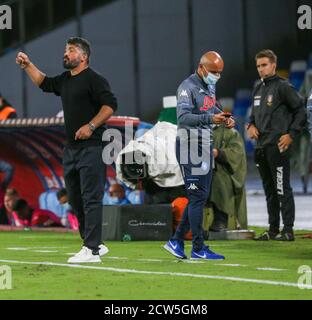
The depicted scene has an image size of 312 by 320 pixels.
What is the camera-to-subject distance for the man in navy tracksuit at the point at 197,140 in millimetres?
11234

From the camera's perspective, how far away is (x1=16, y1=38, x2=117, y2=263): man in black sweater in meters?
11.0

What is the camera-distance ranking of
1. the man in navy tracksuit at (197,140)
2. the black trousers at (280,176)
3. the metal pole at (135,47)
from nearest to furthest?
the man in navy tracksuit at (197,140) < the black trousers at (280,176) < the metal pole at (135,47)

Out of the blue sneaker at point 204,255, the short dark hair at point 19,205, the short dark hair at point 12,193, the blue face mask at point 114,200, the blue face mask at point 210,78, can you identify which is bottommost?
the blue sneaker at point 204,255

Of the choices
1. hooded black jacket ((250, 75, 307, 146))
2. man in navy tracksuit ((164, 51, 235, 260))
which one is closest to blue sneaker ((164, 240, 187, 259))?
man in navy tracksuit ((164, 51, 235, 260))

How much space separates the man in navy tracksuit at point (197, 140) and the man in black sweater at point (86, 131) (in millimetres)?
699

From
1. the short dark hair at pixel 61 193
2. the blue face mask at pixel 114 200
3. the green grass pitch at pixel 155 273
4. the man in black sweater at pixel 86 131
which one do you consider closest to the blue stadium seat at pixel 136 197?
the blue face mask at pixel 114 200

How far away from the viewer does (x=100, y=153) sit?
1105cm

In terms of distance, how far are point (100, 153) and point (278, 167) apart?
3.16 metres

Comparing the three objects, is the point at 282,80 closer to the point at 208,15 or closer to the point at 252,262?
the point at 252,262

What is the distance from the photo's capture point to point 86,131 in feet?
35.8

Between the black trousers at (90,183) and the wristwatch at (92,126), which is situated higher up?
the wristwatch at (92,126)

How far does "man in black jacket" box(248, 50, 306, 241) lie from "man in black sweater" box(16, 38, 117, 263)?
3032 mm

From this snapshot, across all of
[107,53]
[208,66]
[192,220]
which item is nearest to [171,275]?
[192,220]

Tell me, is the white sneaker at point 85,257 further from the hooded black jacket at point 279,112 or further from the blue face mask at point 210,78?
the hooded black jacket at point 279,112
